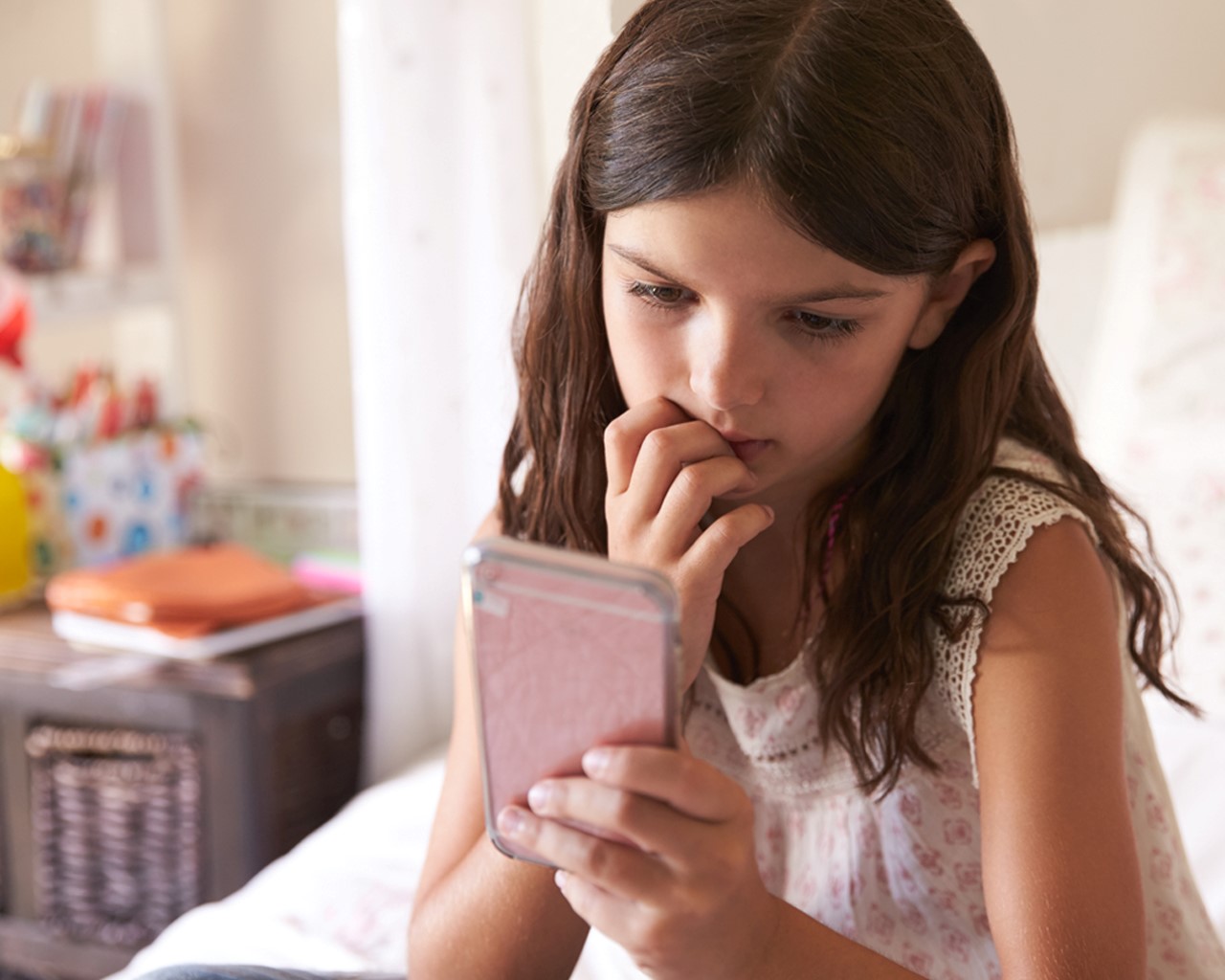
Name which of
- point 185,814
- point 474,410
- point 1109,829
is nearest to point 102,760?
point 185,814

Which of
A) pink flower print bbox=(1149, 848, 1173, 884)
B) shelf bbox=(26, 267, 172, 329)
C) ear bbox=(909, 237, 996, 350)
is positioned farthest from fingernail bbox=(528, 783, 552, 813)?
shelf bbox=(26, 267, 172, 329)

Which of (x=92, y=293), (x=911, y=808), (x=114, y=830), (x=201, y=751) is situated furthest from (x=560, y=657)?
(x=92, y=293)

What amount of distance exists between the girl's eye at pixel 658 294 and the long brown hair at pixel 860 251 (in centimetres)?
5

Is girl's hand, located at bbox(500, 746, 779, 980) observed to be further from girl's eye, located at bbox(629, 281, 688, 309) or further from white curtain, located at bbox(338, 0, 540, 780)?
white curtain, located at bbox(338, 0, 540, 780)

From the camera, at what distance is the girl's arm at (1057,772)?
2.25 feet

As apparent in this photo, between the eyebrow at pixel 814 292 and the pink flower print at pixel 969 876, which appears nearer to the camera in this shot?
the eyebrow at pixel 814 292

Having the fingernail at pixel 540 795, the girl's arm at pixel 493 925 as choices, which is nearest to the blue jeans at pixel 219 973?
the girl's arm at pixel 493 925

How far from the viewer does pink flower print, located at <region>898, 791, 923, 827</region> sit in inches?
34.8

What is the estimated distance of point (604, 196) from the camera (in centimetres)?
74

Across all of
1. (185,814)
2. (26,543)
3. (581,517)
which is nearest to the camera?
(581,517)

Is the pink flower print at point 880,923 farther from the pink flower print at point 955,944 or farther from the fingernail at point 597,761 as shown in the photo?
the fingernail at point 597,761

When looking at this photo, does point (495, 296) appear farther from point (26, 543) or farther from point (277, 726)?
point (26, 543)

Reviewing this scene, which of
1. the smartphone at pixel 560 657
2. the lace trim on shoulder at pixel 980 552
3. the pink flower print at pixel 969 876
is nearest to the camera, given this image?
the smartphone at pixel 560 657

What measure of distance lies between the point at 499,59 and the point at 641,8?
0.73 m
